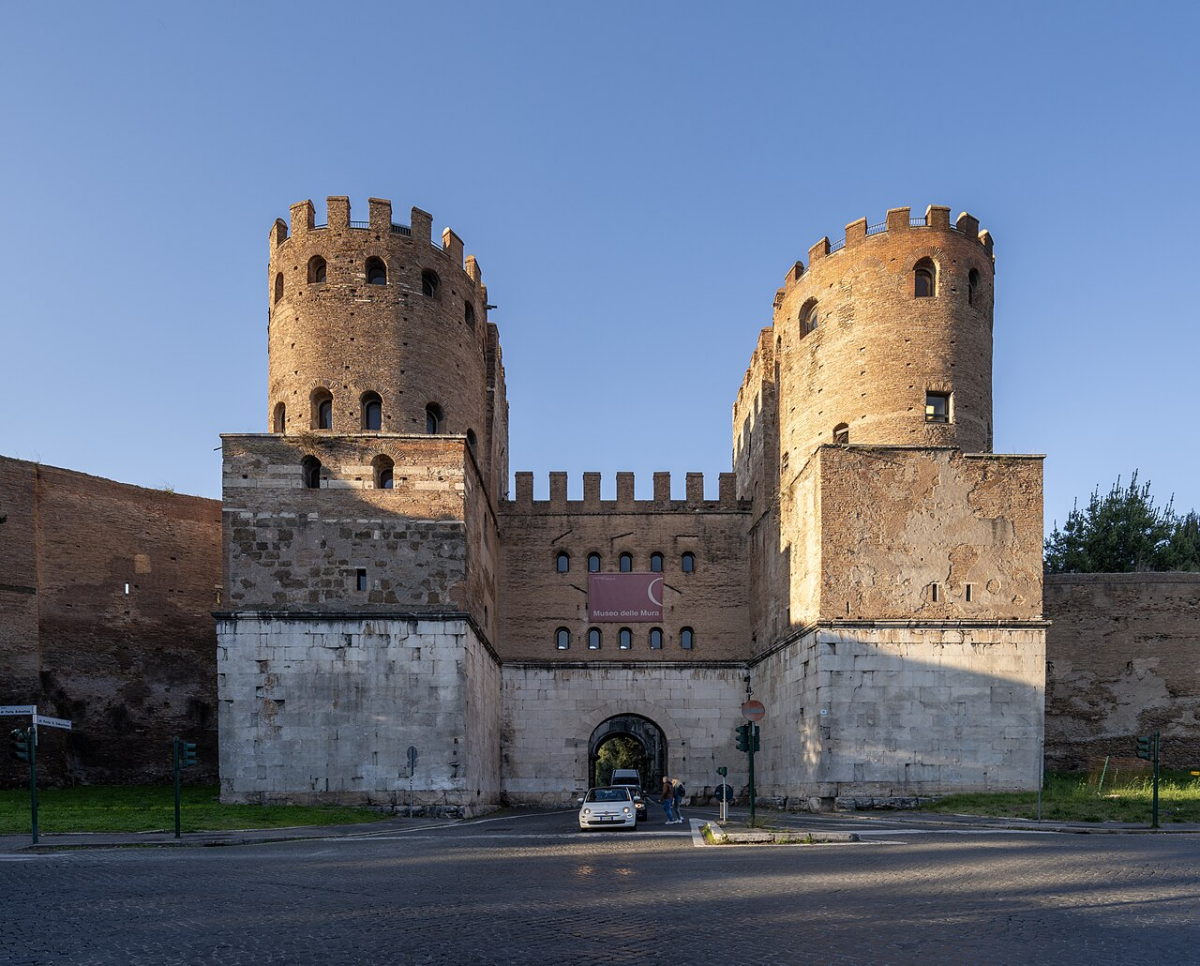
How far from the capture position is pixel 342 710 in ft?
77.6

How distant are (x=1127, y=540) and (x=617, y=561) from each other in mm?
19587

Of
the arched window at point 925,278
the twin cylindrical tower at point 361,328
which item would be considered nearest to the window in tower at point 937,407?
the arched window at point 925,278

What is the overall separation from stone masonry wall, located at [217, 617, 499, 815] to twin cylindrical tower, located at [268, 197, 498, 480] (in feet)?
16.9

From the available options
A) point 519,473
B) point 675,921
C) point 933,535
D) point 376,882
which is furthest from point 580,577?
point 675,921

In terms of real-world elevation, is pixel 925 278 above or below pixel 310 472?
above

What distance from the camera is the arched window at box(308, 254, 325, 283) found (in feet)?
88.4

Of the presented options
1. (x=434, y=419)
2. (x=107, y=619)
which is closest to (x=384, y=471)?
(x=434, y=419)

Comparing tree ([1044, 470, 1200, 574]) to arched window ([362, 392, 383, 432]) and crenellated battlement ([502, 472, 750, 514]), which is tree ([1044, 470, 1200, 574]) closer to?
crenellated battlement ([502, 472, 750, 514])

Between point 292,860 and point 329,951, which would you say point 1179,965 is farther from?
point 292,860

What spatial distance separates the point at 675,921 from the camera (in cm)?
823

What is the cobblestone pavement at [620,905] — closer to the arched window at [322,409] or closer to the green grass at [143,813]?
the green grass at [143,813]

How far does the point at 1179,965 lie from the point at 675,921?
11.3ft

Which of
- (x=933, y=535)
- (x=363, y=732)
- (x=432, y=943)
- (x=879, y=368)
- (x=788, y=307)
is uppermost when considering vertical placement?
(x=788, y=307)

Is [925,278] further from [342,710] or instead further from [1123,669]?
[342,710]
